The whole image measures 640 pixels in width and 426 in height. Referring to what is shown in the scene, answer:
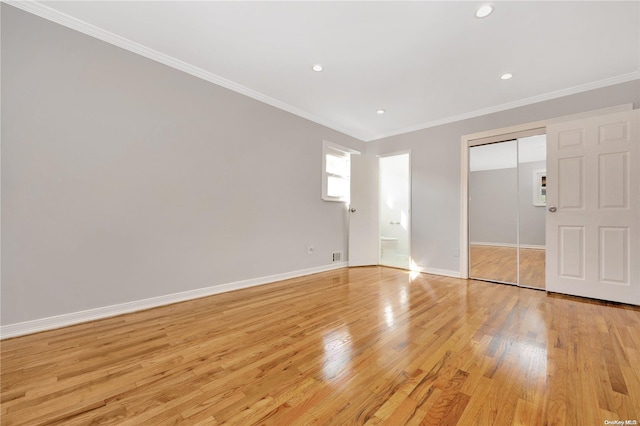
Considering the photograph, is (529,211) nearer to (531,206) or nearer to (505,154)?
(531,206)

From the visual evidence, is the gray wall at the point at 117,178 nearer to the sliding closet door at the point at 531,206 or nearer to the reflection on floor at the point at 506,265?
the reflection on floor at the point at 506,265

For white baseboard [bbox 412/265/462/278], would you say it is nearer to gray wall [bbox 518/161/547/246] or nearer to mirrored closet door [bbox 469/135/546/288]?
mirrored closet door [bbox 469/135/546/288]

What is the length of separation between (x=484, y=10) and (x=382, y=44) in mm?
834

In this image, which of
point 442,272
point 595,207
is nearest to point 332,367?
point 442,272

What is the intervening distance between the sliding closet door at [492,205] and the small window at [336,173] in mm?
2098

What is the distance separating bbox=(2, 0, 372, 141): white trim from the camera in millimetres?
1992

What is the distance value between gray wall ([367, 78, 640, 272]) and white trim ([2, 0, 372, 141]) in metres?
2.40

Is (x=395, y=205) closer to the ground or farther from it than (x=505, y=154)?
closer to the ground

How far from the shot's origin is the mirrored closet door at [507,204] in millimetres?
3811

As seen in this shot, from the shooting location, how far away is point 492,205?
4.07 meters

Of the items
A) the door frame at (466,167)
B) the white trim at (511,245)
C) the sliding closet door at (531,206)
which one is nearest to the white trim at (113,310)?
the door frame at (466,167)

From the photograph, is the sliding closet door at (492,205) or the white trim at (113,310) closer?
the white trim at (113,310)

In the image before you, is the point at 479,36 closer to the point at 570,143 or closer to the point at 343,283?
the point at 570,143

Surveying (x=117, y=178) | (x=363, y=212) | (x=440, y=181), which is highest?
(x=440, y=181)
